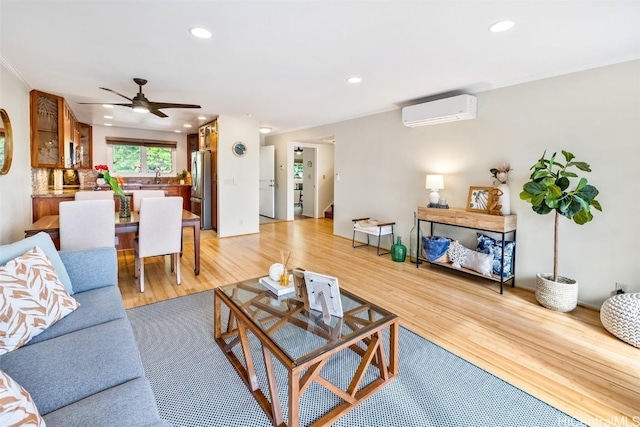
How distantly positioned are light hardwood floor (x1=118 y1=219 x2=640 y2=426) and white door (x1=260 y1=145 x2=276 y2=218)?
3237mm

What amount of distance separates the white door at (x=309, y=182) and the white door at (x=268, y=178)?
100 cm

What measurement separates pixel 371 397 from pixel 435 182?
9.59 feet

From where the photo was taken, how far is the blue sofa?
100 cm

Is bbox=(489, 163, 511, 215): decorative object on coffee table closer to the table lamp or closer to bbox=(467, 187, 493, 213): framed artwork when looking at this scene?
bbox=(467, 187, 493, 213): framed artwork

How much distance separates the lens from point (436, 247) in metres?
3.72

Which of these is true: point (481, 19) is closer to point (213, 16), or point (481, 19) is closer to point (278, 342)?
point (213, 16)

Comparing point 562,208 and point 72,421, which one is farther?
point 562,208

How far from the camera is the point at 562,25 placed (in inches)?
81.6

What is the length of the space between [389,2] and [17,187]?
13.6ft

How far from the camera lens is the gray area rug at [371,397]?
1533 millimetres

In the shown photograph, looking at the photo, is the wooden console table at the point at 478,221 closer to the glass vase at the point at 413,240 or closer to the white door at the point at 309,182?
the glass vase at the point at 413,240

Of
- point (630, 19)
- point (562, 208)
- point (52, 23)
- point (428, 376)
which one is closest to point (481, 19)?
point (630, 19)

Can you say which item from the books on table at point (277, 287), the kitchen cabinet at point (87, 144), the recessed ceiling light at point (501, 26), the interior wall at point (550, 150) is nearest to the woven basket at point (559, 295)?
the interior wall at point (550, 150)

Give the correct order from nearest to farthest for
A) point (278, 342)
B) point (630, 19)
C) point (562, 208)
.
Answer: point (278, 342) < point (630, 19) < point (562, 208)
